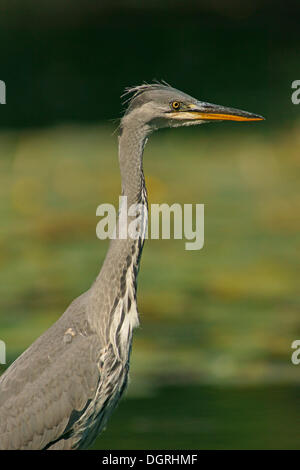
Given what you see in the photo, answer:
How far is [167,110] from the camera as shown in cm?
381

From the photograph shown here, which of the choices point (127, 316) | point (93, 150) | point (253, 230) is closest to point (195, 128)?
point (93, 150)

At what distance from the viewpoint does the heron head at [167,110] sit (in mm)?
3766

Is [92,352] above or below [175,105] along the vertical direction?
below

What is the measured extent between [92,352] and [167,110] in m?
0.86

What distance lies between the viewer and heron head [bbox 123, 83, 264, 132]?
3.77 m
